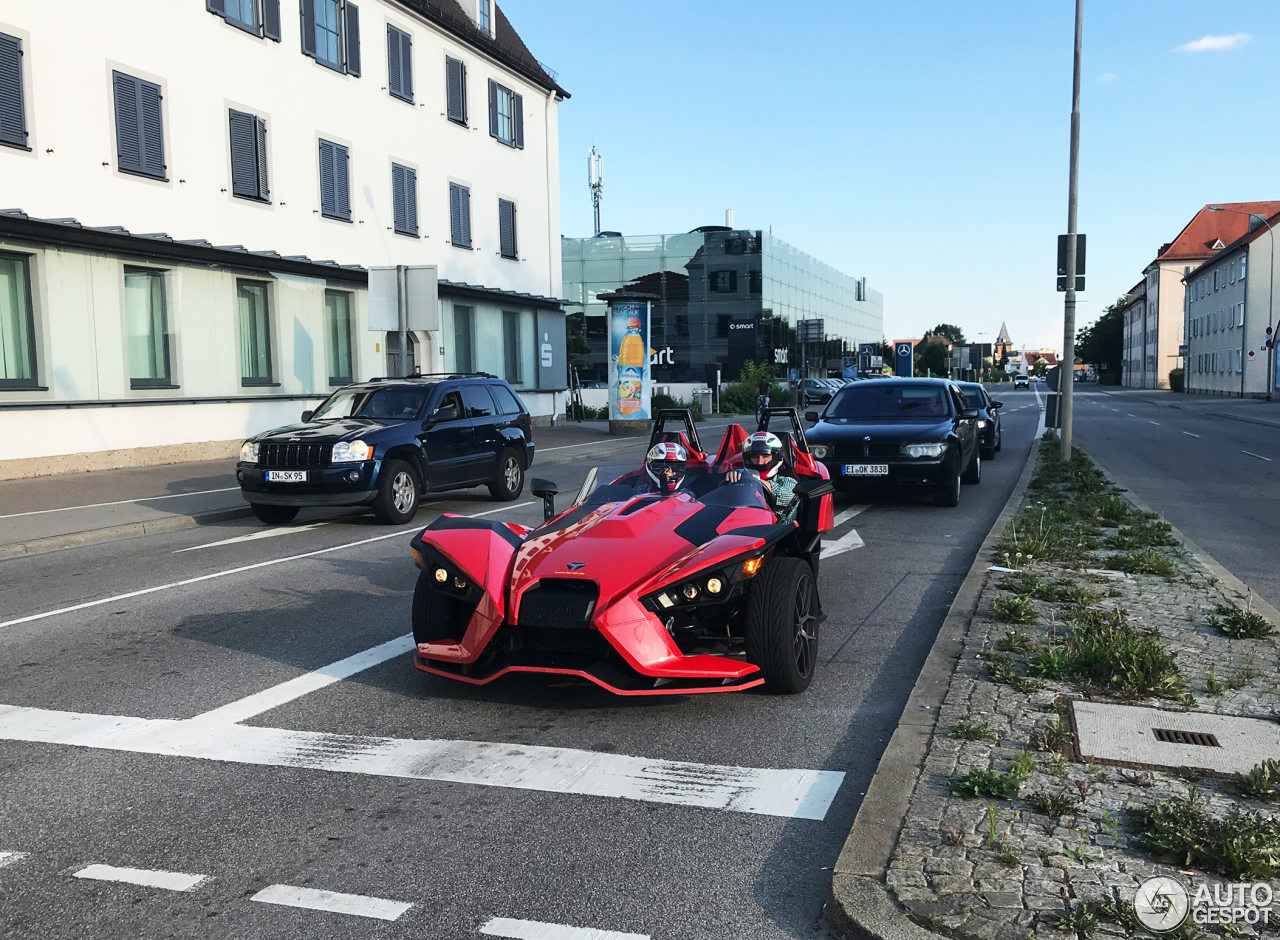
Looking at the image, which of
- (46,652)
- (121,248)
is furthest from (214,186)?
(46,652)

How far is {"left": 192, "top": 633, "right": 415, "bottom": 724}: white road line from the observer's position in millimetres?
5195

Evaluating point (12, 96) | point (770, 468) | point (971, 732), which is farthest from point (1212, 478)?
point (12, 96)

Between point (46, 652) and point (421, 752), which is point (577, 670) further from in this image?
point (46, 652)

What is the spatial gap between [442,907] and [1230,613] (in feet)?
17.7

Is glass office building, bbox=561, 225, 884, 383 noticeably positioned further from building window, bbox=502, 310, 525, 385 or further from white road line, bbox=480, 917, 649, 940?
white road line, bbox=480, 917, 649, 940

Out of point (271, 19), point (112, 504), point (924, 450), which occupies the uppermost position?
point (271, 19)

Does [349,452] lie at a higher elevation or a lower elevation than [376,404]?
lower

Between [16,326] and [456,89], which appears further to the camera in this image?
[456,89]

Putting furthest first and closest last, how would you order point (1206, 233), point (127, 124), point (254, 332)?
point (1206, 233)
point (254, 332)
point (127, 124)

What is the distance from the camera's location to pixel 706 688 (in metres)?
4.86

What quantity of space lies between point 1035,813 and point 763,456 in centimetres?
399

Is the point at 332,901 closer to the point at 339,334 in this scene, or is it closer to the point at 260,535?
the point at 260,535

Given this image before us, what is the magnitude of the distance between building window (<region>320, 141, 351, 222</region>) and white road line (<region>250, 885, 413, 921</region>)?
23602 millimetres

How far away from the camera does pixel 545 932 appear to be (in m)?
3.04
